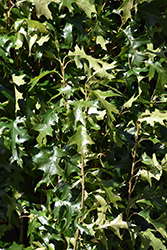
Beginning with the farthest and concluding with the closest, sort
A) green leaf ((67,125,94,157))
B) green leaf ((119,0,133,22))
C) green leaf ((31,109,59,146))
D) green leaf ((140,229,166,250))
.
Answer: green leaf ((119,0,133,22)), green leaf ((140,229,166,250)), green leaf ((31,109,59,146)), green leaf ((67,125,94,157))

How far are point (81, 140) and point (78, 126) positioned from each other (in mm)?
98

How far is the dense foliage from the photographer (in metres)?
1.49

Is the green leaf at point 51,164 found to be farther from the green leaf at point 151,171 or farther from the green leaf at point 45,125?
the green leaf at point 151,171

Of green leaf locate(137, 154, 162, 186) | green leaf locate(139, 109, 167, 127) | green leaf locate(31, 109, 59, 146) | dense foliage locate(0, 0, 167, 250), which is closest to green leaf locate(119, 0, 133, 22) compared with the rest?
dense foliage locate(0, 0, 167, 250)

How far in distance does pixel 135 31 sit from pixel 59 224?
129cm

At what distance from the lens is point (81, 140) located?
1299 millimetres

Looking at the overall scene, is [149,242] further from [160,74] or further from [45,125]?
[160,74]

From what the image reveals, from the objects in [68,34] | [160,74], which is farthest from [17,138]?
[160,74]

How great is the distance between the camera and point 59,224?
61.5 inches

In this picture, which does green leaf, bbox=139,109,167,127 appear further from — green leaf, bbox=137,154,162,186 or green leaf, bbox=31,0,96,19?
green leaf, bbox=31,0,96,19

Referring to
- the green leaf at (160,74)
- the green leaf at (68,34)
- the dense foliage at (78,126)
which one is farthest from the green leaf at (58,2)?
the green leaf at (160,74)

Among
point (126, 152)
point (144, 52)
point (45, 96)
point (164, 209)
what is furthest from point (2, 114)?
point (164, 209)

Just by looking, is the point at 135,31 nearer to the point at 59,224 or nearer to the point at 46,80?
the point at 46,80

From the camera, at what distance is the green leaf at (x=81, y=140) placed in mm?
1281
